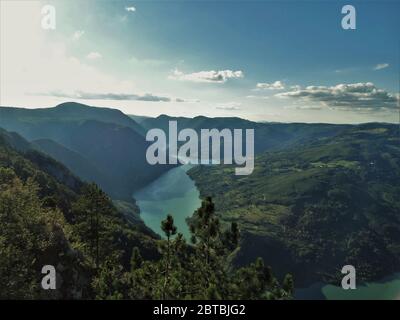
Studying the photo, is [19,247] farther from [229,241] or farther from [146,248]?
[146,248]

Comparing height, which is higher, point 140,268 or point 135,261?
point 140,268

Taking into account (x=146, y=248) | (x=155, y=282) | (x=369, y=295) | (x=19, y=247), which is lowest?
(x=369, y=295)

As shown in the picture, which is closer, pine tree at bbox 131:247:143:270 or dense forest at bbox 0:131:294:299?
dense forest at bbox 0:131:294:299

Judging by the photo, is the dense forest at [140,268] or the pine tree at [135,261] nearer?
the dense forest at [140,268]

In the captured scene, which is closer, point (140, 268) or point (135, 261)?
point (140, 268)
